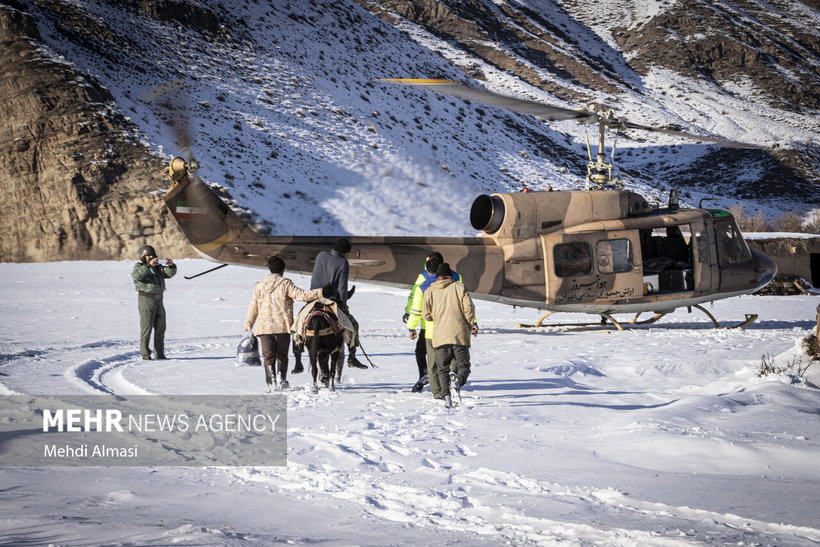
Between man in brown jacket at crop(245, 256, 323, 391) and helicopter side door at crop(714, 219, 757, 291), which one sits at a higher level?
helicopter side door at crop(714, 219, 757, 291)

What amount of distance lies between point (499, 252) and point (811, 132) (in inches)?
2503

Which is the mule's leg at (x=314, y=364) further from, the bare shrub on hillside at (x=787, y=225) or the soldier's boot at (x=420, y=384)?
the bare shrub on hillside at (x=787, y=225)

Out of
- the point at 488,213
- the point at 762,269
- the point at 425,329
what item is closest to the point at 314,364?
the point at 425,329

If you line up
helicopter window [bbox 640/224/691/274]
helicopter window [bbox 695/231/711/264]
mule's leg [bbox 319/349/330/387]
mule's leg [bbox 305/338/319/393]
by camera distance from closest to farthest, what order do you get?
mule's leg [bbox 305/338/319/393] < mule's leg [bbox 319/349/330/387] < helicopter window [bbox 695/231/711/264] < helicopter window [bbox 640/224/691/274]

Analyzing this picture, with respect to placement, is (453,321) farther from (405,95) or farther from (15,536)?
(405,95)

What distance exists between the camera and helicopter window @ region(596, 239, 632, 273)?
578 inches

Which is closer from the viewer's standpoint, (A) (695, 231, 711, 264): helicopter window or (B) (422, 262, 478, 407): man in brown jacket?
(B) (422, 262, 478, 407): man in brown jacket

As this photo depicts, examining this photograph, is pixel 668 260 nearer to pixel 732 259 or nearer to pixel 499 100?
pixel 732 259

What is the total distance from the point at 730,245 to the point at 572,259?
3453mm

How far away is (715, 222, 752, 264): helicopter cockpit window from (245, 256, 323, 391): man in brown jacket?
9.79 metres

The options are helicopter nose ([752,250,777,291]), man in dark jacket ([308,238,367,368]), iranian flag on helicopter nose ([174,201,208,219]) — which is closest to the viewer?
man in dark jacket ([308,238,367,368])

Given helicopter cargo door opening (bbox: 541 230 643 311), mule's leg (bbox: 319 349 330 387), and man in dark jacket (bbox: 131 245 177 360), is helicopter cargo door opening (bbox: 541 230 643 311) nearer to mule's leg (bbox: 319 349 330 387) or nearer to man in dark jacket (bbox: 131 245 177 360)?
mule's leg (bbox: 319 349 330 387)

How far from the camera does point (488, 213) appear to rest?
14984 mm

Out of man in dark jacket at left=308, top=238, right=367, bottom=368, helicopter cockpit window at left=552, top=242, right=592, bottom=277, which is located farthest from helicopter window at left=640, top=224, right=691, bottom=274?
man in dark jacket at left=308, top=238, right=367, bottom=368
